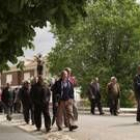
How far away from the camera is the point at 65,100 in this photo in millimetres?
20250

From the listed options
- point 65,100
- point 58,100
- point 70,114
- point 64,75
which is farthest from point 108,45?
point 70,114

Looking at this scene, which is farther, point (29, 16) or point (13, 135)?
point (13, 135)

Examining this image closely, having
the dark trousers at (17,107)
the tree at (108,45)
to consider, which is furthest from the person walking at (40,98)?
the tree at (108,45)

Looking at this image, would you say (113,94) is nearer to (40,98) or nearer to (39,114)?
(39,114)

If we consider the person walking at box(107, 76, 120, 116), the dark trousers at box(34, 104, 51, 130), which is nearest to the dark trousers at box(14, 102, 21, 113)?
the person walking at box(107, 76, 120, 116)

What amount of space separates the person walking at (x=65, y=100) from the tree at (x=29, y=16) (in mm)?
9560

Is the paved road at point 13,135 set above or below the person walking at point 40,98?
below

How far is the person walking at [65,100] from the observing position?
20.0 metres

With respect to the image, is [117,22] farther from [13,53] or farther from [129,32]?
[13,53]

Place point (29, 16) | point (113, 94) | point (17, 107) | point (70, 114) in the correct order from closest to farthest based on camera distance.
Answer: point (29, 16), point (70, 114), point (113, 94), point (17, 107)

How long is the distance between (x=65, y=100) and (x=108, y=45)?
146 ft

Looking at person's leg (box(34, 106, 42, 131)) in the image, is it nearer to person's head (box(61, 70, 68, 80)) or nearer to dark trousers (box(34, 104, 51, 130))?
dark trousers (box(34, 104, 51, 130))

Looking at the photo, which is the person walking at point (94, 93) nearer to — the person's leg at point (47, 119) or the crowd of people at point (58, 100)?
the crowd of people at point (58, 100)

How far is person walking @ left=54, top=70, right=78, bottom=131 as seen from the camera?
20.0 metres
